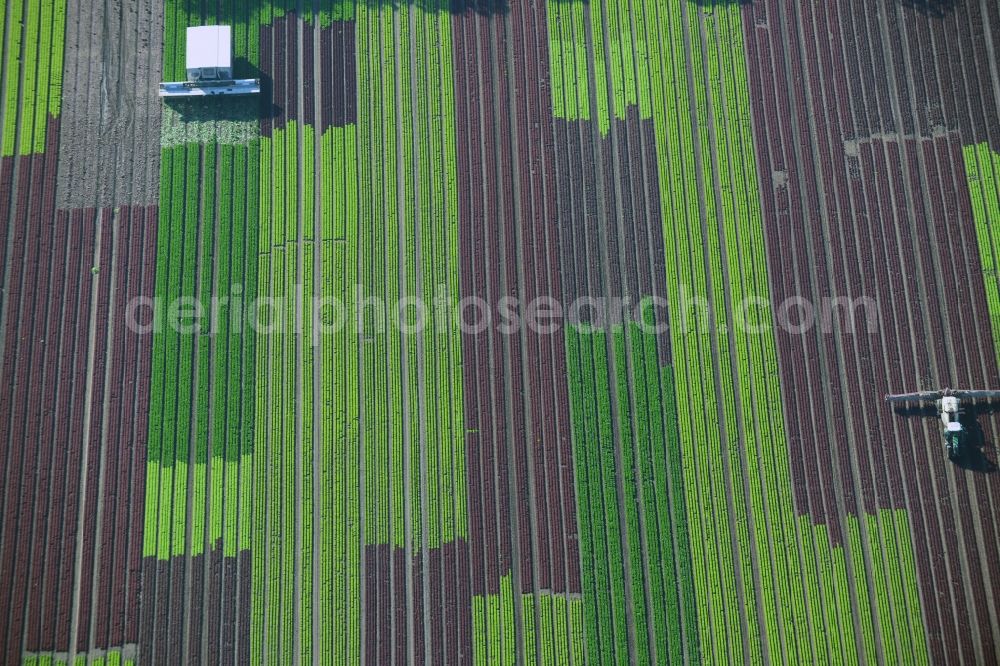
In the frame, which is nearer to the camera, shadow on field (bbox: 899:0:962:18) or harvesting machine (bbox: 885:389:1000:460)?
harvesting machine (bbox: 885:389:1000:460)

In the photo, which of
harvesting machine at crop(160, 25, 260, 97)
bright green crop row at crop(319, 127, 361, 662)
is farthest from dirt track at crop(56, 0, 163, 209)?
bright green crop row at crop(319, 127, 361, 662)

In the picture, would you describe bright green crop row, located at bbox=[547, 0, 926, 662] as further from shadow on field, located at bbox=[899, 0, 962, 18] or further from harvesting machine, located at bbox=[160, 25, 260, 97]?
harvesting machine, located at bbox=[160, 25, 260, 97]

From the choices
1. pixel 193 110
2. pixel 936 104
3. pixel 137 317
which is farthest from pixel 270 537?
pixel 936 104

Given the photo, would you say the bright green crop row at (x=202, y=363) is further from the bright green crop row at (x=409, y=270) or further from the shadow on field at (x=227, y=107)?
the bright green crop row at (x=409, y=270)

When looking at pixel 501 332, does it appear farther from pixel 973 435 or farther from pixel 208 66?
pixel 973 435

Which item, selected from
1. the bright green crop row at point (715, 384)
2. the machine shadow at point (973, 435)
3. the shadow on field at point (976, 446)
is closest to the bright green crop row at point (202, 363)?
the bright green crop row at point (715, 384)

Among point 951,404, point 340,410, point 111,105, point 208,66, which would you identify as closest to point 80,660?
point 340,410
